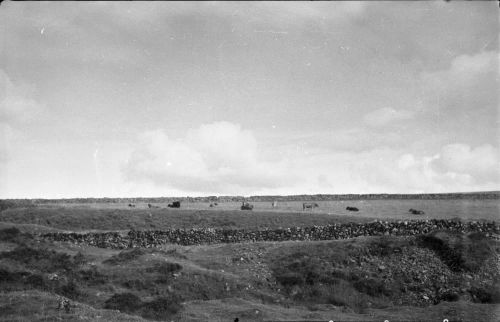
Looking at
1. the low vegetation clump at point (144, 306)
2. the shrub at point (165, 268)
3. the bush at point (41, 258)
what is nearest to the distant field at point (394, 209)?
the bush at point (41, 258)

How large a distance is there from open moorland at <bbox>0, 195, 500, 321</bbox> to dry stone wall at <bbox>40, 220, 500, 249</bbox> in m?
0.27

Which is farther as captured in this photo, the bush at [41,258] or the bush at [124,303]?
the bush at [41,258]

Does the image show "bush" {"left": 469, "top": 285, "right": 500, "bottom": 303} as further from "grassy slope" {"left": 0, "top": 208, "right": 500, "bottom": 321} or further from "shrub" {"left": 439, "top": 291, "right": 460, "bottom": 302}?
"grassy slope" {"left": 0, "top": 208, "right": 500, "bottom": 321}

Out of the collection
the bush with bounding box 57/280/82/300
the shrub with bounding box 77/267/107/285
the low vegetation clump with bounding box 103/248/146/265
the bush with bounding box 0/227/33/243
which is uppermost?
the bush with bounding box 0/227/33/243

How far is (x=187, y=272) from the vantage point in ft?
75.2

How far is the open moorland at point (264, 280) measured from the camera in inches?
658

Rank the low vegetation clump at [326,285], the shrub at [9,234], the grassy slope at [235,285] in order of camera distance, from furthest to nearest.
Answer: the shrub at [9,234], the low vegetation clump at [326,285], the grassy slope at [235,285]

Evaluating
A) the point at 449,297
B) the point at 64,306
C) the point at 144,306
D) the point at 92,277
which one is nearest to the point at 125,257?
the point at 92,277

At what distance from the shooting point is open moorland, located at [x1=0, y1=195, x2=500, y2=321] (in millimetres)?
16719

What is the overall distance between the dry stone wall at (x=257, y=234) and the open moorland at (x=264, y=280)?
27cm

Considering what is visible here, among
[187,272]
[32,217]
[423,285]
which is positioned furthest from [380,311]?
[32,217]

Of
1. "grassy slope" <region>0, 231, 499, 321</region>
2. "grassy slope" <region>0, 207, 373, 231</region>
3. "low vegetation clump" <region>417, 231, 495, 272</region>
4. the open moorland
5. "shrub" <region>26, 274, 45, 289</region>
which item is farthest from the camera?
"grassy slope" <region>0, 207, 373, 231</region>

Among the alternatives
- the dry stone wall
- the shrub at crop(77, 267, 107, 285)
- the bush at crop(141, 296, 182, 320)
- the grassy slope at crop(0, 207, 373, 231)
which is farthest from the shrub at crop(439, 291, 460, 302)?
the grassy slope at crop(0, 207, 373, 231)

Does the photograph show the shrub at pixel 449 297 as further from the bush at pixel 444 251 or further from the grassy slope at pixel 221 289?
the bush at pixel 444 251
